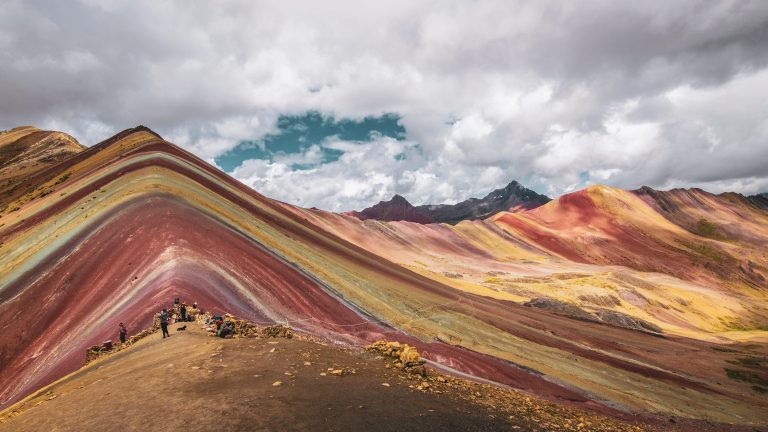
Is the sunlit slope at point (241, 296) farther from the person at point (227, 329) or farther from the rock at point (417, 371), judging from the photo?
the rock at point (417, 371)

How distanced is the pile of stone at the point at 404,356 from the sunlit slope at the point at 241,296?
31.8 ft

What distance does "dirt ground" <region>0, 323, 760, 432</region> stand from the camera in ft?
36.1

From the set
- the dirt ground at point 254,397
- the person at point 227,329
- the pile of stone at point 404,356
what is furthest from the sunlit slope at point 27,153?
the pile of stone at point 404,356

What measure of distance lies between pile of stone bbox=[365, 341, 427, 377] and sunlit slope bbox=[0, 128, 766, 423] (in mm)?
9699

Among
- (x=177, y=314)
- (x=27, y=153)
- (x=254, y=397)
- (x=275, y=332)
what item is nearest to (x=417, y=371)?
(x=254, y=397)

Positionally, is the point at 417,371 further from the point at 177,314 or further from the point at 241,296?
the point at 241,296

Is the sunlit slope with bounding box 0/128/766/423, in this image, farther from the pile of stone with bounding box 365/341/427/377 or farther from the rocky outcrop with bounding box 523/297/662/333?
the rocky outcrop with bounding box 523/297/662/333

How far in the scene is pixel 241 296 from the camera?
27250 mm

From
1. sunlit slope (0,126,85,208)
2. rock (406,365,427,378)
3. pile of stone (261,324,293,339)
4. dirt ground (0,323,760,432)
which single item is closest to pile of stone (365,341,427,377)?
rock (406,365,427,378)

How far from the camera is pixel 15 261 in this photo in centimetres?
3406

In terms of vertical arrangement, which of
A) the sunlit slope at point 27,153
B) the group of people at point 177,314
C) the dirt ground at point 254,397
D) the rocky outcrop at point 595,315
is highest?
the sunlit slope at point 27,153

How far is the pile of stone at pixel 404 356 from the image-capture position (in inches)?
672

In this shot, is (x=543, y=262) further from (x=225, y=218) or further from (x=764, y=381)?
(x=225, y=218)

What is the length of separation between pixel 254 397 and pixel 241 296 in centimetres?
1626
